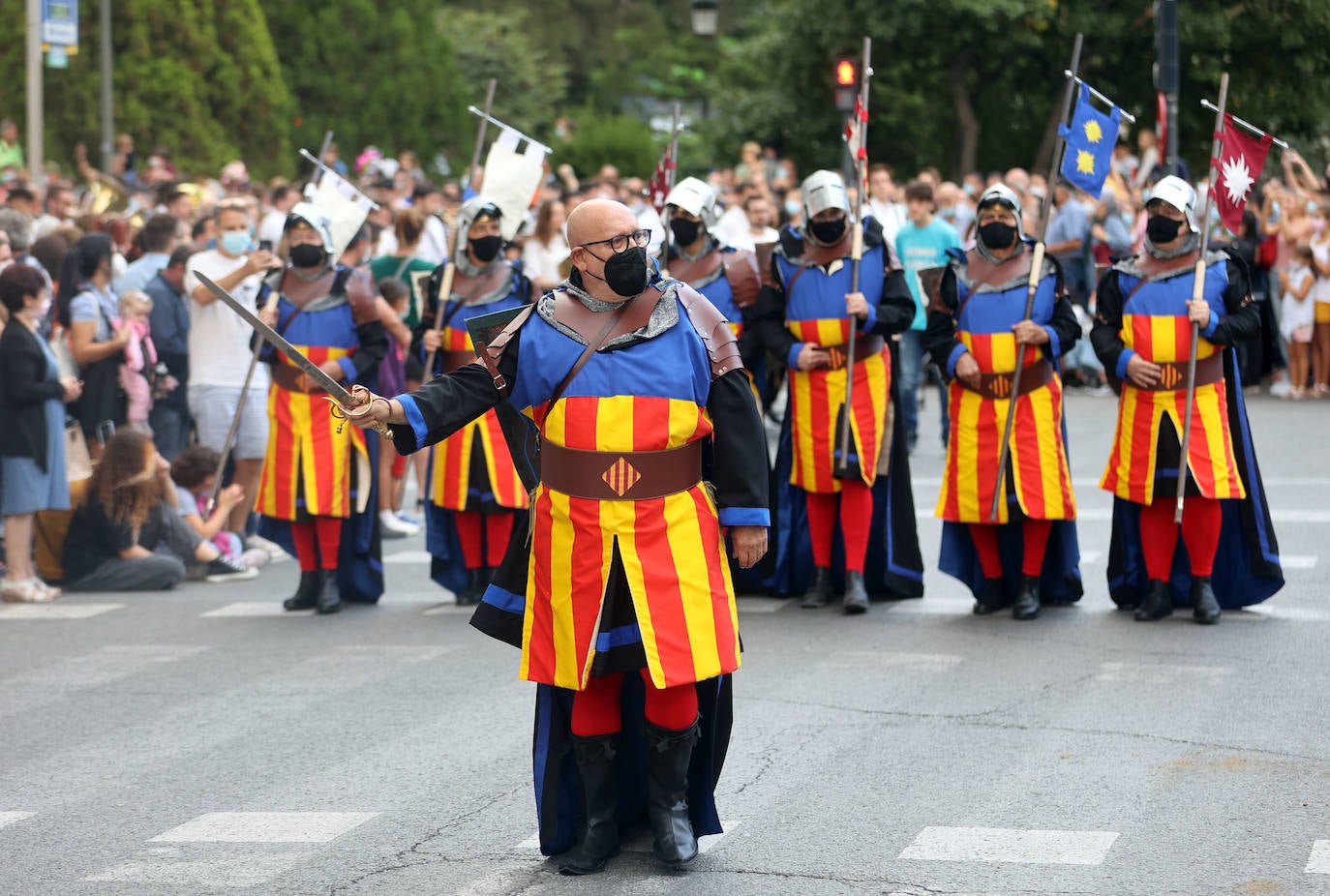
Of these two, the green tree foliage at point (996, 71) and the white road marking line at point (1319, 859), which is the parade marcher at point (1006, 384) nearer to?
the white road marking line at point (1319, 859)

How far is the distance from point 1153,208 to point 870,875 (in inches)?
177

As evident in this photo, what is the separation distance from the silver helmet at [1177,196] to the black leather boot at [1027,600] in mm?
1773

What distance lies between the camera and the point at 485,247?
32.5 feet

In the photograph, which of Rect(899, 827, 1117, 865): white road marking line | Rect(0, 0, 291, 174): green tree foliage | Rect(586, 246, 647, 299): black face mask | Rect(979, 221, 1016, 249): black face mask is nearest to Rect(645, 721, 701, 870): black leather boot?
Rect(899, 827, 1117, 865): white road marking line

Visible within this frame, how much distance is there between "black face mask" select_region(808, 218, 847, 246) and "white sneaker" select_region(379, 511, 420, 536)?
4.35m

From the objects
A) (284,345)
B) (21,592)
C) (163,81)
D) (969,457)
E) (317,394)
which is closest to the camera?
(284,345)

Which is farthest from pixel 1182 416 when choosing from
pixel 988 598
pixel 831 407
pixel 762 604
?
pixel 762 604

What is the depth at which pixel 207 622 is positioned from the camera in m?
9.89

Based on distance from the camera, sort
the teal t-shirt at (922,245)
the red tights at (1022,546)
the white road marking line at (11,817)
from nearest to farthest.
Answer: the white road marking line at (11,817) → the red tights at (1022,546) → the teal t-shirt at (922,245)

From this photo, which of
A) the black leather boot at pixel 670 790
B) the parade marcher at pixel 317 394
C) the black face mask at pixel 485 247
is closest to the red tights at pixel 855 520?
the black face mask at pixel 485 247

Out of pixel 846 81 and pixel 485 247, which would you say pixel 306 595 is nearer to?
pixel 485 247

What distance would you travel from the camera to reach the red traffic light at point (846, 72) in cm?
1806

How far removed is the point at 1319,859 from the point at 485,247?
5.63 m

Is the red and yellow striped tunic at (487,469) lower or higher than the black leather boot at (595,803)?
higher
